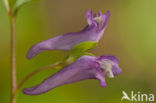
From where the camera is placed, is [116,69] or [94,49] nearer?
[116,69]

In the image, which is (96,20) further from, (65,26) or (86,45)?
(65,26)

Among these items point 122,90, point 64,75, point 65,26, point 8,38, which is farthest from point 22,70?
point 64,75
